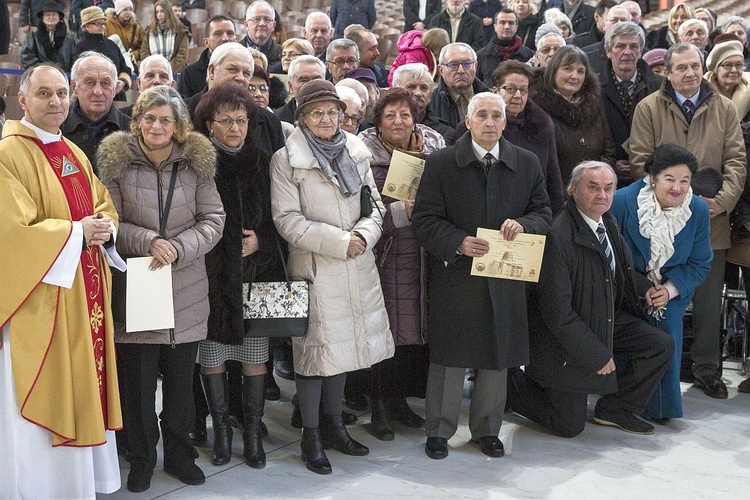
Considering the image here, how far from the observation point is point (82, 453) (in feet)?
11.7

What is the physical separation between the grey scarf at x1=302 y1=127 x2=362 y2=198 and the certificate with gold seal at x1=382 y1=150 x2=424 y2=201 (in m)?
0.19

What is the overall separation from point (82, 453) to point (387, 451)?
4.91 feet

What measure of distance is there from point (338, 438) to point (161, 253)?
4.22ft

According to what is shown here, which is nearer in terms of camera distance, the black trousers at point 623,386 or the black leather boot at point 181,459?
the black leather boot at point 181,459

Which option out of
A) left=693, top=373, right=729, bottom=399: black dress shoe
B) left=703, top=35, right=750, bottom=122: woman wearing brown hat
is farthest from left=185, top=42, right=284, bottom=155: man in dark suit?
left=703, top=35, right=750, bottom=122: woman wearing brown hat

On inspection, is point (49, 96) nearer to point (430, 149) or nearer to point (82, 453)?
point (82, 453)

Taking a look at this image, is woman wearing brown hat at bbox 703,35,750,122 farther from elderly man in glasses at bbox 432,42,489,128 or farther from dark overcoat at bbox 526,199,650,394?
dark overcoat at bbox 526,199,650,394

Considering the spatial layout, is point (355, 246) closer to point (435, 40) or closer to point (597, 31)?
point (435, 40)

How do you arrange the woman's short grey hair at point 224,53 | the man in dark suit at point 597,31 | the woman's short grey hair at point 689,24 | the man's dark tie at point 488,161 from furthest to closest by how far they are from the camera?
the man in dark suit at point 597,31 → the woman's short grey hair at point 689,24 → the woman's short grey hair at point 224,53 → the man's dark tie at point 488,161

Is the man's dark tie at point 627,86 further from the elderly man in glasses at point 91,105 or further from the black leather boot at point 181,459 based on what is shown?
the black leather boot at point 181,459

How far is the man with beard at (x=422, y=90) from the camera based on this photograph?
5.11m

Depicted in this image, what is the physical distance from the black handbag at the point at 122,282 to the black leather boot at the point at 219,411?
21.3 inches

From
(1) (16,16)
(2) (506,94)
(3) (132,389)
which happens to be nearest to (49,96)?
(3) (132,389)

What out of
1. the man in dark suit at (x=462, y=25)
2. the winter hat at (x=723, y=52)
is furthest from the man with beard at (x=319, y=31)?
the winter hat at (x=723, y=52)
